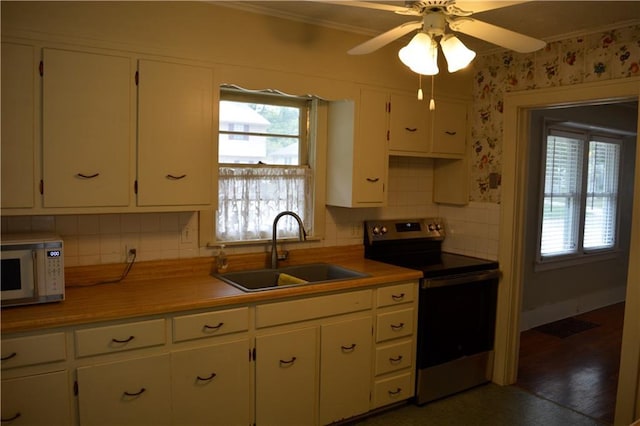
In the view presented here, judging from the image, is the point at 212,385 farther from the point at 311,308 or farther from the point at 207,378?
the point at 311,308

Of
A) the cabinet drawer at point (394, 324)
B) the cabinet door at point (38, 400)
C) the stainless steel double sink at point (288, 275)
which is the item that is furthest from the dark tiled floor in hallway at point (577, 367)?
the cabinet door at point (38, 400)

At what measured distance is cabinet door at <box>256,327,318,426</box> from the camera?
265 centimetres

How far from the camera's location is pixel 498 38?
2023 millimetres

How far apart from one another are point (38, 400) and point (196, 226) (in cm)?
121

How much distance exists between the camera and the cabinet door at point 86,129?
7.59ft

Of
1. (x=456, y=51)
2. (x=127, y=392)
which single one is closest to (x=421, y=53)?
(x=456, y=51)

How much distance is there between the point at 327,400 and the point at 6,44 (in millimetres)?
2355

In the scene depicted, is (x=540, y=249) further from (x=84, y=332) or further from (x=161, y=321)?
(x=84, y=332)

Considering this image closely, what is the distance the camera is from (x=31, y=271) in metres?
2.19

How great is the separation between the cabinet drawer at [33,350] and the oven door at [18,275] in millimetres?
209

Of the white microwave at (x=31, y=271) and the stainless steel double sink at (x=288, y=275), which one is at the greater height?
the white microwave at (x=31, y=271)

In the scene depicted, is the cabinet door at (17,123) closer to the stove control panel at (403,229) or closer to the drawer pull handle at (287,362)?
the drawer pull handle at (287,362)

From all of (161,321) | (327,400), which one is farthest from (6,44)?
(327,400)

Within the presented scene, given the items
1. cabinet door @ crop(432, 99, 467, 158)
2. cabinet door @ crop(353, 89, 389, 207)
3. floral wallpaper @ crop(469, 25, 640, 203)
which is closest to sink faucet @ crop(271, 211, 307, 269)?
cabinet door @ crop(353, 89, 389, 207)
